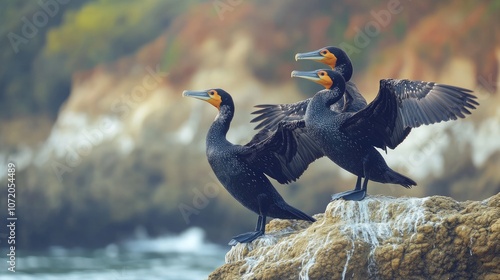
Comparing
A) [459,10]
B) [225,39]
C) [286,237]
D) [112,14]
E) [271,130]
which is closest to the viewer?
[286,237]

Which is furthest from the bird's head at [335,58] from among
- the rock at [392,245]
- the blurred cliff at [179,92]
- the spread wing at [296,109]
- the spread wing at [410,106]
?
the blurred cliff at [179,92]

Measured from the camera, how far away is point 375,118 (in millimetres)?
8922

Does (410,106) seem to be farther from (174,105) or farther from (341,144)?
(174,105)

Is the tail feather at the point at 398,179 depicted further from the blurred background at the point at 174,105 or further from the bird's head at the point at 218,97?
the blurred background at the point at 174,105

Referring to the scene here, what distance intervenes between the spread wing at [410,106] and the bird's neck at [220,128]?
1.14 m

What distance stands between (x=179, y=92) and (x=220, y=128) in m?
10.4

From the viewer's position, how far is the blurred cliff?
1795 centimetres

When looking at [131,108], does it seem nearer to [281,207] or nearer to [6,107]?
[6,107]

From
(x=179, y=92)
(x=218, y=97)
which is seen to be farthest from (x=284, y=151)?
(x=179, y=92)

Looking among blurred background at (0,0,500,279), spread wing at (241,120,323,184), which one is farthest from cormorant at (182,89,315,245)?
blurred background at (0,0,500,279)

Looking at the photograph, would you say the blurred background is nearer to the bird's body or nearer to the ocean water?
the ocean water

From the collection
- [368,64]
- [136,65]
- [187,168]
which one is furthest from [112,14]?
[368,64]

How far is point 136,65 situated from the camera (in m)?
20.7

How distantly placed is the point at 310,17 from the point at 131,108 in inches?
148
